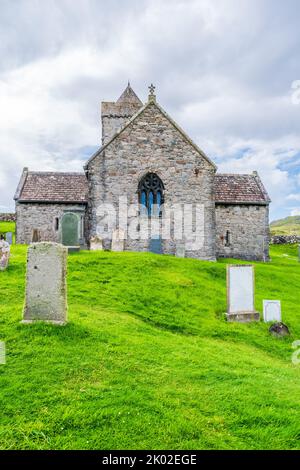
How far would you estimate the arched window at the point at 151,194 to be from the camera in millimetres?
23000

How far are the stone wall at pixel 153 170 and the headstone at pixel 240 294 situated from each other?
10.9m

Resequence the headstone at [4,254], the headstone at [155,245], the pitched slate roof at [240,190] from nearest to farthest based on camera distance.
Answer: the headstone at [4,254], the headstone at [155,245], the pitched slate roof at [240,190]

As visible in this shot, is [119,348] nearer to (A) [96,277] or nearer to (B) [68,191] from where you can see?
(A) [96,277]

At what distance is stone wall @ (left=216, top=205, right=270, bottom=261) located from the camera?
27.7 m

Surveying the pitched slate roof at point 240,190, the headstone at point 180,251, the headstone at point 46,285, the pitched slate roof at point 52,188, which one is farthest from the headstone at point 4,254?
the pitched slate roof at point 240,190

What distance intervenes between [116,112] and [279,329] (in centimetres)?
3921

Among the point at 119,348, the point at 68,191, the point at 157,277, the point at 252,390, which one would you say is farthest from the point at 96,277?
the point at 68,191

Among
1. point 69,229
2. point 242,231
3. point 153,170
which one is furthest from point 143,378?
point 242,231

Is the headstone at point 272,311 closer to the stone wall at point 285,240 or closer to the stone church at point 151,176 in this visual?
the stone church at point 151,176

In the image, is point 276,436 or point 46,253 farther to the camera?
point 46,253

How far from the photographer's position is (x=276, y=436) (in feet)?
15.7

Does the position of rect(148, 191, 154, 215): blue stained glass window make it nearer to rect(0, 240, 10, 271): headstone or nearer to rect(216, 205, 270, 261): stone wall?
rect(216, 205, 270, 261): stone wall

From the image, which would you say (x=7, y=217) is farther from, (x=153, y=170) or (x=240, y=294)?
(x=240, y=294)

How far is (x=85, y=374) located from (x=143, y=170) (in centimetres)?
1789
